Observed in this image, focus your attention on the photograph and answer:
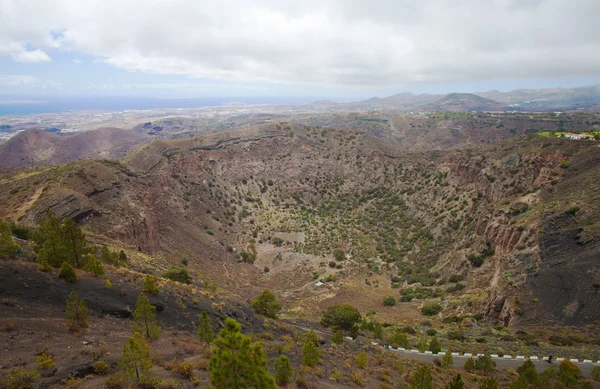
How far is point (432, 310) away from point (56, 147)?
166 m

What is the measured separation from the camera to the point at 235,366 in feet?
28.5

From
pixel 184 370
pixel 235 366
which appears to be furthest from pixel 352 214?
pixel 235 366

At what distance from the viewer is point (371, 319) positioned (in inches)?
1367

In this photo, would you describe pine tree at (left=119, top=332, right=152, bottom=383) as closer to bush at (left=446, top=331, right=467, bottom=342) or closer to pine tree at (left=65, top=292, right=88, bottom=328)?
pine tree at (left=65, top=292, right=88, bottom=328)

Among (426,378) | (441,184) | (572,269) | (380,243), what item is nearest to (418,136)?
(441,184)

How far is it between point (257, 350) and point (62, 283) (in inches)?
504

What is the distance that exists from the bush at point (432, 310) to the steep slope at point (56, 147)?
145384 mm

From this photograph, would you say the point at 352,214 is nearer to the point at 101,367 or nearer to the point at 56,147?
the point at 101,367

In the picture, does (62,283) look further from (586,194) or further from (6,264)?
(586,194)

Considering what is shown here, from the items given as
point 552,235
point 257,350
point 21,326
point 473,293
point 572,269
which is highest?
point 257,350

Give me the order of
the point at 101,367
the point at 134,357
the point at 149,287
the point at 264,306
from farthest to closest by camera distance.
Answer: the point at 264,306
the point at 149,287
the point at 101,367
the point at 134,357

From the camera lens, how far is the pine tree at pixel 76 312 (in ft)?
46.0

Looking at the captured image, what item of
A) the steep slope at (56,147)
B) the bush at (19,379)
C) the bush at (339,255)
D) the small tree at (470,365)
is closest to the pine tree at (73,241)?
the bush at (19,379)

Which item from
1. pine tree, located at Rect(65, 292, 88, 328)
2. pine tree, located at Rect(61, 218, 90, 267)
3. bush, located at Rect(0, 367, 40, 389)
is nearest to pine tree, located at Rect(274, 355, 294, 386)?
bush, located at Rect(0, 367, 40, 389)
